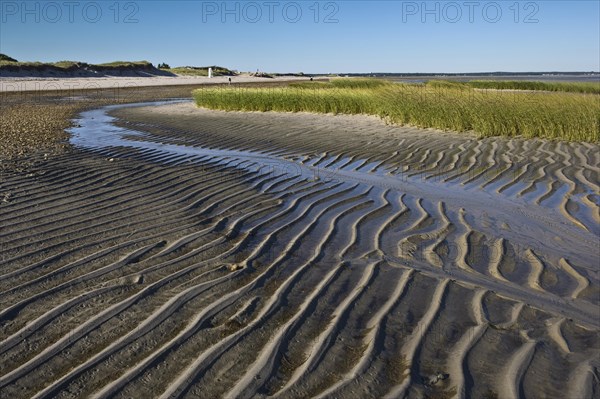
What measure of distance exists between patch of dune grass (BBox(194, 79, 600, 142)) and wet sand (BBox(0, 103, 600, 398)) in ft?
14.6

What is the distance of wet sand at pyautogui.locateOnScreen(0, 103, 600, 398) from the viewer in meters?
2.80

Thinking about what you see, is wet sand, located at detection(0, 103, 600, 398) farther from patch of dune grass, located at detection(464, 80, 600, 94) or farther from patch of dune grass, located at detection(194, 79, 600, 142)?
patch of dune grass, located at detection(464, 80, 600, 94)

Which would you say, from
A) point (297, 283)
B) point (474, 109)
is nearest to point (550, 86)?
point (474, 109)

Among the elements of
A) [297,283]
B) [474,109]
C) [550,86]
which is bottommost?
[297,283]

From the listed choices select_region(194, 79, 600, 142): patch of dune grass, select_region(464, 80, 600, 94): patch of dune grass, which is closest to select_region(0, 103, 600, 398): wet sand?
select_region(194, 79, 600, 142): patch of dune grass

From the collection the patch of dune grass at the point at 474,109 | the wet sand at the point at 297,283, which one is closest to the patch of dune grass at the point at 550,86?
the patch of dune grass at the point at 474,109

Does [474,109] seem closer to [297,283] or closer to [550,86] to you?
[297,283]

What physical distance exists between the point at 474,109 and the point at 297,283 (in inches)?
471

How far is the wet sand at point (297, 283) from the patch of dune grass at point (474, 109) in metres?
4.46

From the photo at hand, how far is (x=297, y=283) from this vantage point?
4074mm

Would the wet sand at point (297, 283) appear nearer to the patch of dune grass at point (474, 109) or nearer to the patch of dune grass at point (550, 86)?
the patch of dune grass at point (474, 109)

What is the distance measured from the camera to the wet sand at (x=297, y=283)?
280 cm

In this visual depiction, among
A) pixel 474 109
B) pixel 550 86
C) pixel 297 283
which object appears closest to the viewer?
pixel 297 283

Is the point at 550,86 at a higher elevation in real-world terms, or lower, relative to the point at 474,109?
higher
